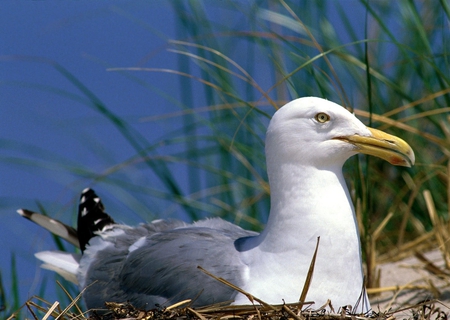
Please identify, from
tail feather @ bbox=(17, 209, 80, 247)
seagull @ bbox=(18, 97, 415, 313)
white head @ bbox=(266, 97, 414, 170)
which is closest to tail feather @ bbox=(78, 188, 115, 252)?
tail feather @ bbox=(17, 209, 80, 247)

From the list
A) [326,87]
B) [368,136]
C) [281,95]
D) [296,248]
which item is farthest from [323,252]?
[281,95]

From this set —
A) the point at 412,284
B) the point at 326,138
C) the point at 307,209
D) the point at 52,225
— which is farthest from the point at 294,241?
the point at 52,225

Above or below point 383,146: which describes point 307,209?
below

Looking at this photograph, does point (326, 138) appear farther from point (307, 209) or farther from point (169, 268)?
point (169, 268)

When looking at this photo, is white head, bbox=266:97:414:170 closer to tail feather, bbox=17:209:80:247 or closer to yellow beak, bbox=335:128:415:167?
yellow beak, bbox=335:128:415:167

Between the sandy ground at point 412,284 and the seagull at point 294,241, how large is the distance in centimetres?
64

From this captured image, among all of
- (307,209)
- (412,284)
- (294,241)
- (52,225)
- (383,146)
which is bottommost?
(412,284)

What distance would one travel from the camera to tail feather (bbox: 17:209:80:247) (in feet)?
14.3

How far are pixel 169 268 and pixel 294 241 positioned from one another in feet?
1.85

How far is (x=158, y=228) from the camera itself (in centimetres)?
390

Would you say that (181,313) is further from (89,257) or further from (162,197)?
(162,197)

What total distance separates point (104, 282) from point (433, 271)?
181 cm

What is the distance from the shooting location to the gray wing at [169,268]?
10.2 ft

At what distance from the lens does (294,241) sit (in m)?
3.14
